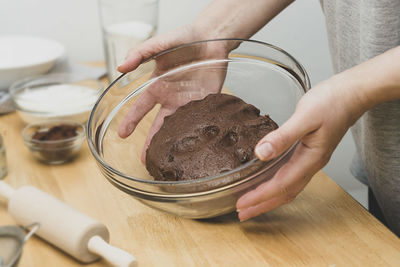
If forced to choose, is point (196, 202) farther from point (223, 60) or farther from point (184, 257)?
point (223, 60)

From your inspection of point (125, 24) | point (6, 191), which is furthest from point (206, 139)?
point (125, 24)

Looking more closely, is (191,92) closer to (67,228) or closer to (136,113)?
(136,113)

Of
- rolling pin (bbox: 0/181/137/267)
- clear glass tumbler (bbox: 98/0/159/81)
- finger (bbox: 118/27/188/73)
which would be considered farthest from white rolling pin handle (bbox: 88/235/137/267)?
clear glass tumbler (bbox: 98/0/159/81)

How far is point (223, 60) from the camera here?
1031 millimetres

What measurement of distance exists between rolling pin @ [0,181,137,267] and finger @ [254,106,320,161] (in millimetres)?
269

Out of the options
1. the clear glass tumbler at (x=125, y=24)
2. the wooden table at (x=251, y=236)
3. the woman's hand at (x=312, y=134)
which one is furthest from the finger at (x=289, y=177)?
the clear glass tumbler at (x=125, y=24)

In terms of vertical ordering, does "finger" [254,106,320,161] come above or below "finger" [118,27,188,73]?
above

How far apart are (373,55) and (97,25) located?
1151 millimetres

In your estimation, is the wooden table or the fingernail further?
the wooden table

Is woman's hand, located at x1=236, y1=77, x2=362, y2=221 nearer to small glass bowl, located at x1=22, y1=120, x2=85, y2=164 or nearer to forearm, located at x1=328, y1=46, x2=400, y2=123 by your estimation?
forearm, located at x1=328, y1=46, x2=400, y2=123

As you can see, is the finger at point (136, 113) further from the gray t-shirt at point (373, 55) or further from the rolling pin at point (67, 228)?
the gray t-shirt at point (373, 55)

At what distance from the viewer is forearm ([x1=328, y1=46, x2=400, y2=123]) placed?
0.77 meters

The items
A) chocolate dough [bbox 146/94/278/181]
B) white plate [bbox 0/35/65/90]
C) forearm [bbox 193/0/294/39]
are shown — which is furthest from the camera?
white plate [bbox 0/35/65/90]

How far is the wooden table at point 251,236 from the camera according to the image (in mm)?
841
